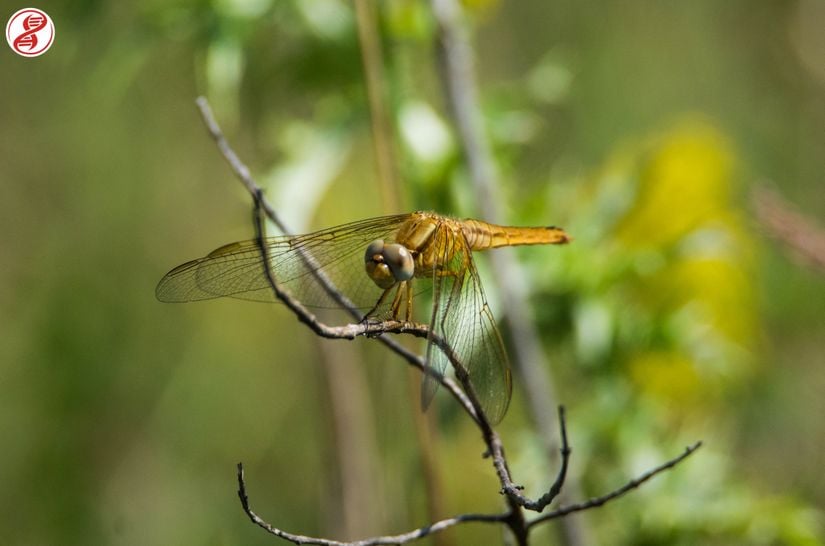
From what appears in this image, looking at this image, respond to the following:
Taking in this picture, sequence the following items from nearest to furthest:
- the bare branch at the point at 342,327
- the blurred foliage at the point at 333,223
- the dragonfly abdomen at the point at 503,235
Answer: the bare branch at the point at 342,327
the dragonfly abdomen at the point at 503,235
the blurred foliage at the point at 333,223

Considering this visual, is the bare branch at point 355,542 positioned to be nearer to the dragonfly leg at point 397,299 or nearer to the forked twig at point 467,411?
the forked twig at point 467,411

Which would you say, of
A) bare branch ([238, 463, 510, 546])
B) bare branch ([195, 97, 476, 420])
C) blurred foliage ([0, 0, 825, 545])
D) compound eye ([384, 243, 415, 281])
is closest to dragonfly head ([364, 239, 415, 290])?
compound eye ([384, 243, 415, 281])

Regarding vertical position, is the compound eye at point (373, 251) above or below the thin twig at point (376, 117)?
Answer: below

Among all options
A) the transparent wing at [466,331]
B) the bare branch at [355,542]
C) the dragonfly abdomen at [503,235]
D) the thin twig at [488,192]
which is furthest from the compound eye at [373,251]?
the thin twig at [488,192]

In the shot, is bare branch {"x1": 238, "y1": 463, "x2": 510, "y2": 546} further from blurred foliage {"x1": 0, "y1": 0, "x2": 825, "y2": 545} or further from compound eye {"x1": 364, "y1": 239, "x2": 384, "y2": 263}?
blurred foliage {"x1": 0, "y1": 0, "x2": 825, "y2": 545}

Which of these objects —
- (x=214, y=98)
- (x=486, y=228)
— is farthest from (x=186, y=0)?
(x=486, y=228)

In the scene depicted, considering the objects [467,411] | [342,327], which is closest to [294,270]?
[342,327]

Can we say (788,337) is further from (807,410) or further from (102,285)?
(102,285)

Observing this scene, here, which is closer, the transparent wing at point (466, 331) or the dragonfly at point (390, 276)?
the transparent wing at point (466, 331)
